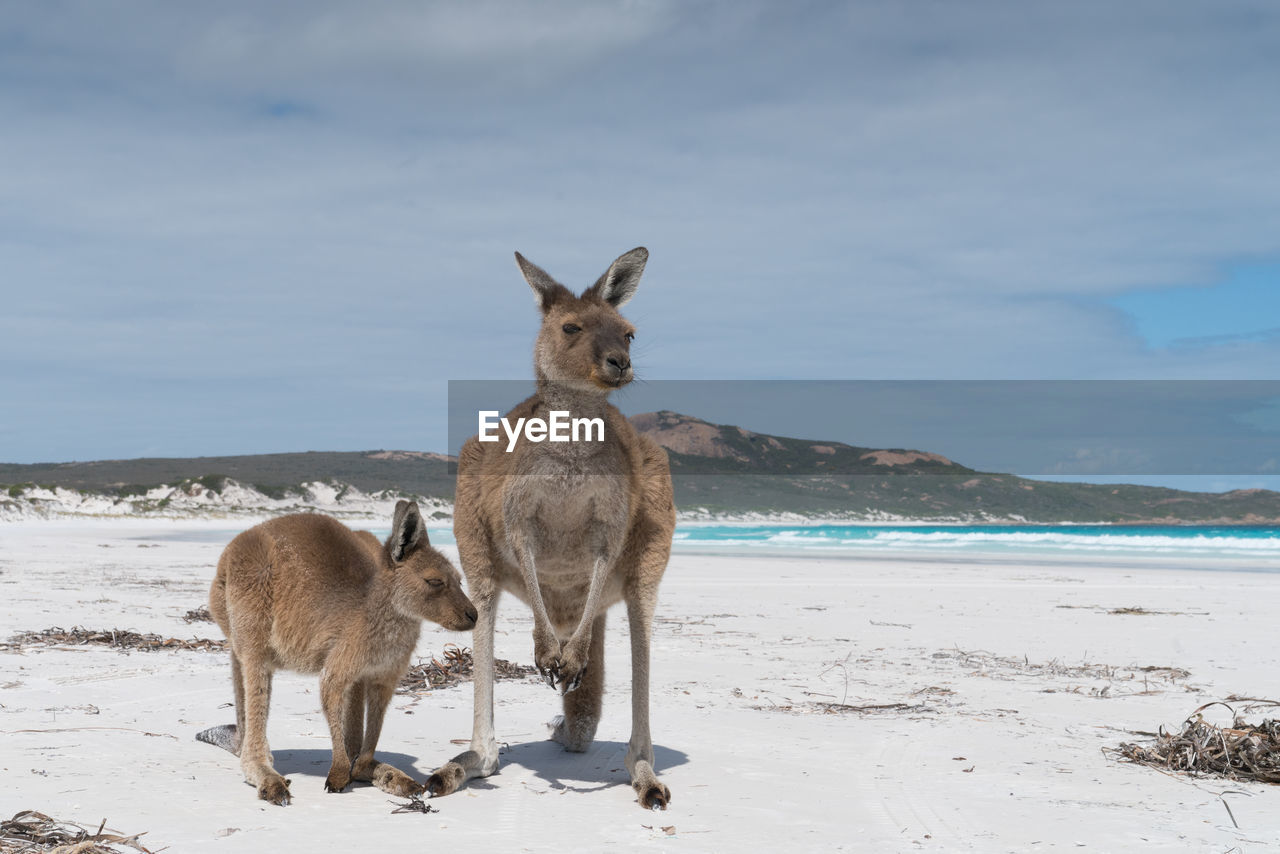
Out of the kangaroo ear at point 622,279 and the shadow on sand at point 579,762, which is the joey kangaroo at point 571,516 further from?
the shadow on sand at point 579,762

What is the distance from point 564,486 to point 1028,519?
71750 millimetres

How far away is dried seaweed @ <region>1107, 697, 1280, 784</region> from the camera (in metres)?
5.15

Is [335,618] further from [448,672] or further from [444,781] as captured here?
[448,672]

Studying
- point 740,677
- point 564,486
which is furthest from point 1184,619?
point 564,486

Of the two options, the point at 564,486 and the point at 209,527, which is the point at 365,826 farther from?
the point at 209,527

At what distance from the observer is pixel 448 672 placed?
24.6 ft

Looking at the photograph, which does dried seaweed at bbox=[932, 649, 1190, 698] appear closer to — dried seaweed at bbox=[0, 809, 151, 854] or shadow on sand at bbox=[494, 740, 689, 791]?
shadow on sand at bbox=[494, 740, 689, 791]

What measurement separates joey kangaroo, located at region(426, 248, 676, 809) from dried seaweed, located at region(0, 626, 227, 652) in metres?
4.39

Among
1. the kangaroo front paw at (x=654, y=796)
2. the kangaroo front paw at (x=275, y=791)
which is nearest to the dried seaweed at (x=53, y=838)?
the kangaroo front paw at (x=275, y=791)

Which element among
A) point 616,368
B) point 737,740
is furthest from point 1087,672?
point 616,368

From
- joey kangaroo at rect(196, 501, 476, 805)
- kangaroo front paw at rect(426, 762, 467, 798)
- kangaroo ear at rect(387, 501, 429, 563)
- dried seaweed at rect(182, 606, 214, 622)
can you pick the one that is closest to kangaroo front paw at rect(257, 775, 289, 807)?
joey kangaroo at rect(196, 501, 476, 805)

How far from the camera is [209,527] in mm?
36875

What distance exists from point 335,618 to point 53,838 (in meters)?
1.36

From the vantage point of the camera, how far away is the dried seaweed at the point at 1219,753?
16.9 ft
